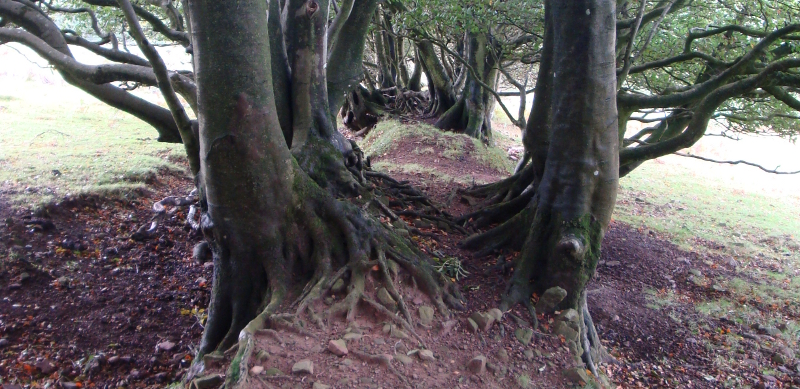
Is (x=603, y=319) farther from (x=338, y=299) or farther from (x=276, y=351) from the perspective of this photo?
(x=276, y=351)

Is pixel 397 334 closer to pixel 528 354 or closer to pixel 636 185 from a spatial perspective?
pixel 528 354

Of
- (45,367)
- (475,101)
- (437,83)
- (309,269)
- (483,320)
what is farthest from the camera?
(437,83)

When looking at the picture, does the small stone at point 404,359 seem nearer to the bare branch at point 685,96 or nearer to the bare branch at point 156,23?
the bare branch at point 685,96

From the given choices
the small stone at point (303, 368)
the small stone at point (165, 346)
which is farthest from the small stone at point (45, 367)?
the small stone at point (303, 368)

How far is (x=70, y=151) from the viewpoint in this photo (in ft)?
32.4

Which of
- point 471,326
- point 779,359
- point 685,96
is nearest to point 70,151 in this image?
point 471,326

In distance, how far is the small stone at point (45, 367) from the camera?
4.42 meters

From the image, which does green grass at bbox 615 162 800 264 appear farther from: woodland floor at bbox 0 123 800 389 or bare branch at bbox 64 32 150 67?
bare branch at bbox 64 32 150 67

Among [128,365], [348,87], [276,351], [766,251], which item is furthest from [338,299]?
[766,251]

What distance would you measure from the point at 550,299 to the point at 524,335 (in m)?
0.48

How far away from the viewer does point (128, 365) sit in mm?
4652

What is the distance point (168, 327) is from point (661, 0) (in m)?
7.09

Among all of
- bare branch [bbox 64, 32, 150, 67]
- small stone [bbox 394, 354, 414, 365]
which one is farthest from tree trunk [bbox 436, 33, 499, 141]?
small stone [bbox 394, 354, 414, 365]

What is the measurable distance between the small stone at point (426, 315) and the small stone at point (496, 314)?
0.49m
